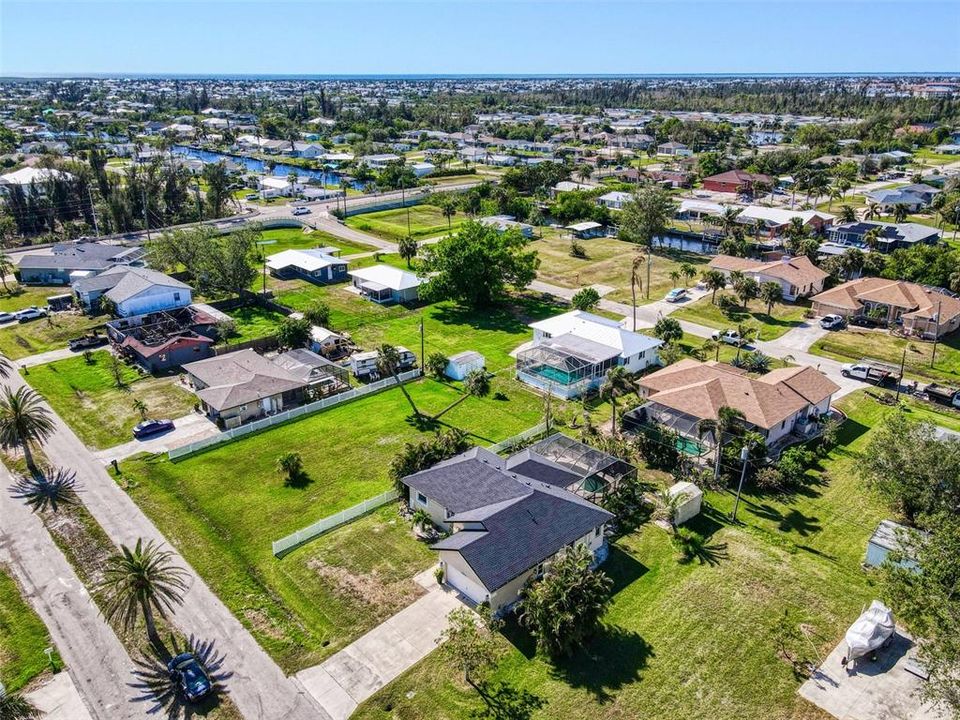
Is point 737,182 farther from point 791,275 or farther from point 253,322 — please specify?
point 253,322

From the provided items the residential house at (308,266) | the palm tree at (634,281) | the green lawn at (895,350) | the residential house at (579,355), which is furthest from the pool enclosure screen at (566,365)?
the residential house at (308,266)

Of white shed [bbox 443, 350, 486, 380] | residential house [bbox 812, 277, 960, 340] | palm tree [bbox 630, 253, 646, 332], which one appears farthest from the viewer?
palm tree [bbox 630, 253, 646, 332]

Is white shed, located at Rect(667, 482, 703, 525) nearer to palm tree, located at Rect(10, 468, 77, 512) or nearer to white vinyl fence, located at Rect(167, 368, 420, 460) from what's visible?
white vinyl fence, located at Rect(167, 368, 420, 460)

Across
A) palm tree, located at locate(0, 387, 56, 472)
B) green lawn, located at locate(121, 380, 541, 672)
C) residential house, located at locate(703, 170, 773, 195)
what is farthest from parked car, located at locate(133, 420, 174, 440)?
residential house, located at locate(703, 170, 773, 195)

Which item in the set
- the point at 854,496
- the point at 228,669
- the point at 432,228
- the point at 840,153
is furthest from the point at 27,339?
the point at 840,153

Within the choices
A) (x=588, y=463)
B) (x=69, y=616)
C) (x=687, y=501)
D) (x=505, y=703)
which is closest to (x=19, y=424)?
(x=69, y=616)

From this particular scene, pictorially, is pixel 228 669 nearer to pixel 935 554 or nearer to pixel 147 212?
pixel 935 554
